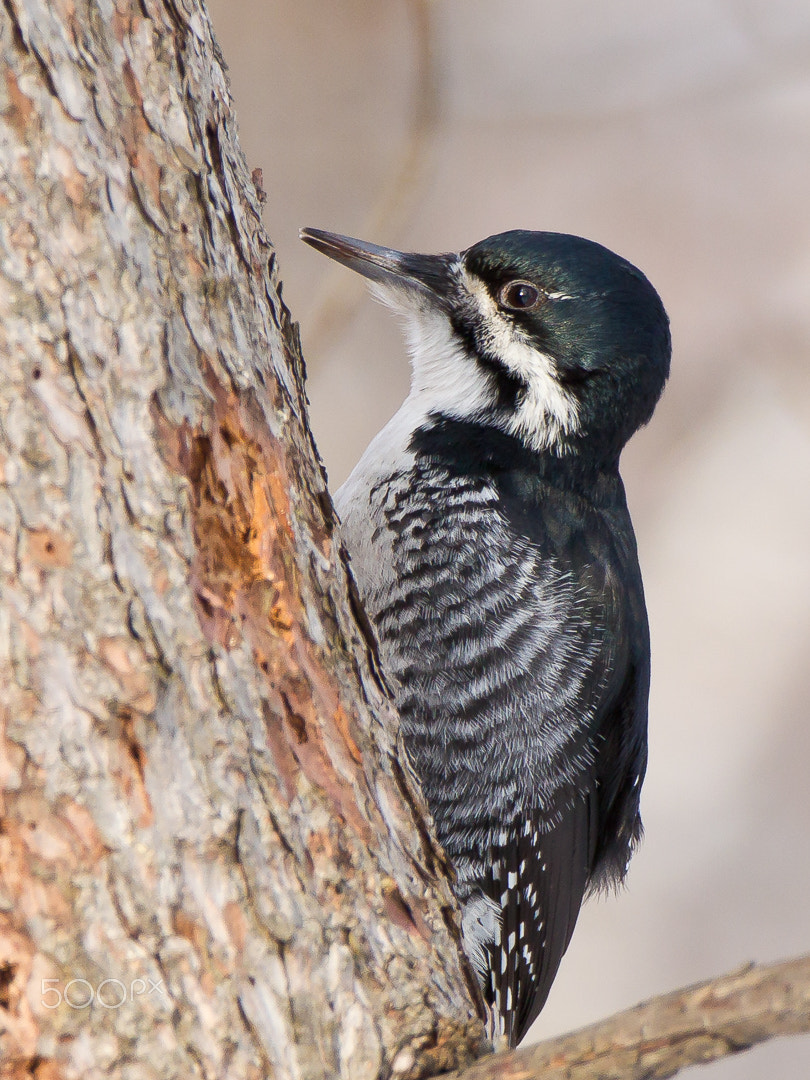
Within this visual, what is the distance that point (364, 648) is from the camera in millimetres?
1296

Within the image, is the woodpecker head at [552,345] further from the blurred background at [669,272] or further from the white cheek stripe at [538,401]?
the blurred background at [669,272]

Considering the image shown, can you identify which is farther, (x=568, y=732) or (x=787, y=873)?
(x=787, y=873)

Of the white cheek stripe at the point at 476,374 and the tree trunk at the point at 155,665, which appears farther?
the white cheek stripe at the point at 476,374

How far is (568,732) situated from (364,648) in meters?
0.84

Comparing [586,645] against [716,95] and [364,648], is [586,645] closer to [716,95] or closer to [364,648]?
[364,648]

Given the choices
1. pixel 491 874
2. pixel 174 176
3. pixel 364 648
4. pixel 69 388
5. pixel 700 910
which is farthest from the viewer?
pixel 700 910

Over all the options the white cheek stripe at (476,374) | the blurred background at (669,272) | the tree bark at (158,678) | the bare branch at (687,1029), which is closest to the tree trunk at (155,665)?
the tree bark at (158,678)

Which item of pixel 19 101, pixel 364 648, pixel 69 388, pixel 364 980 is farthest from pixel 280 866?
pixel 19 101

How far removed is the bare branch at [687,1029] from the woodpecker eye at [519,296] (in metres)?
1.37

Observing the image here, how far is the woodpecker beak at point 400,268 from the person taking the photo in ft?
7.13

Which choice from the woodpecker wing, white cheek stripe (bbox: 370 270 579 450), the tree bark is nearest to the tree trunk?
the tree bark

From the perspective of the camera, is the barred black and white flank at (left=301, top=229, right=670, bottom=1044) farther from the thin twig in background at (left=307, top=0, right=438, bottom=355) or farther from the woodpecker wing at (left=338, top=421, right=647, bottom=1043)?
the thin twig in background at (left=307, top=0, right=438, bottom=355)

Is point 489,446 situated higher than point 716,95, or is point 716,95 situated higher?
point 716,95

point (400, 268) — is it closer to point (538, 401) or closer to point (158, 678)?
point (538, 401)
